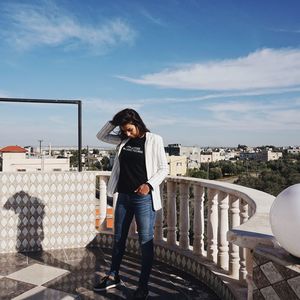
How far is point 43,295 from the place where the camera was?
8.95 feet

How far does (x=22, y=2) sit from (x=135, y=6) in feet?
8.12

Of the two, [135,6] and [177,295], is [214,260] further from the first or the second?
[135,6]

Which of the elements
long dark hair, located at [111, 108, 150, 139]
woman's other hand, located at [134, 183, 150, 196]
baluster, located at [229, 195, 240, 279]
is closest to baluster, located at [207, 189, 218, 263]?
baluster, located at [229, 195, 240, 279]

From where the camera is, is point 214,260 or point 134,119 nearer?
point 134,119

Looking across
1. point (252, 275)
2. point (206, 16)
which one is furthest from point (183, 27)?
point (252, 275)

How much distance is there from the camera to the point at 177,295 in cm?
279

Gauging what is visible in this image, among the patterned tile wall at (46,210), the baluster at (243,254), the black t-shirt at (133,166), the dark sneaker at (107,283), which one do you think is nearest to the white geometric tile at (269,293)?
the baluster at (243,254)

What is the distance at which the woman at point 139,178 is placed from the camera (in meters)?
2.65

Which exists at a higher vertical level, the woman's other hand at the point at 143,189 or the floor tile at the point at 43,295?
the woman's other hand at the point at 143,189

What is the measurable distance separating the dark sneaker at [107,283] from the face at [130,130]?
1134 mm

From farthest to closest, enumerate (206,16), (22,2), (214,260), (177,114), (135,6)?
(177,114), (206,16), (135,6), (22,2), (214,260)

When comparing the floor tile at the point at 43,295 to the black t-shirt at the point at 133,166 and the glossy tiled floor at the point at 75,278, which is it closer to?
the glossy tiled floor at the point at 75,278

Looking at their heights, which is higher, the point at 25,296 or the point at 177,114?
the point at 177,114

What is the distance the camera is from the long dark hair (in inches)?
105
